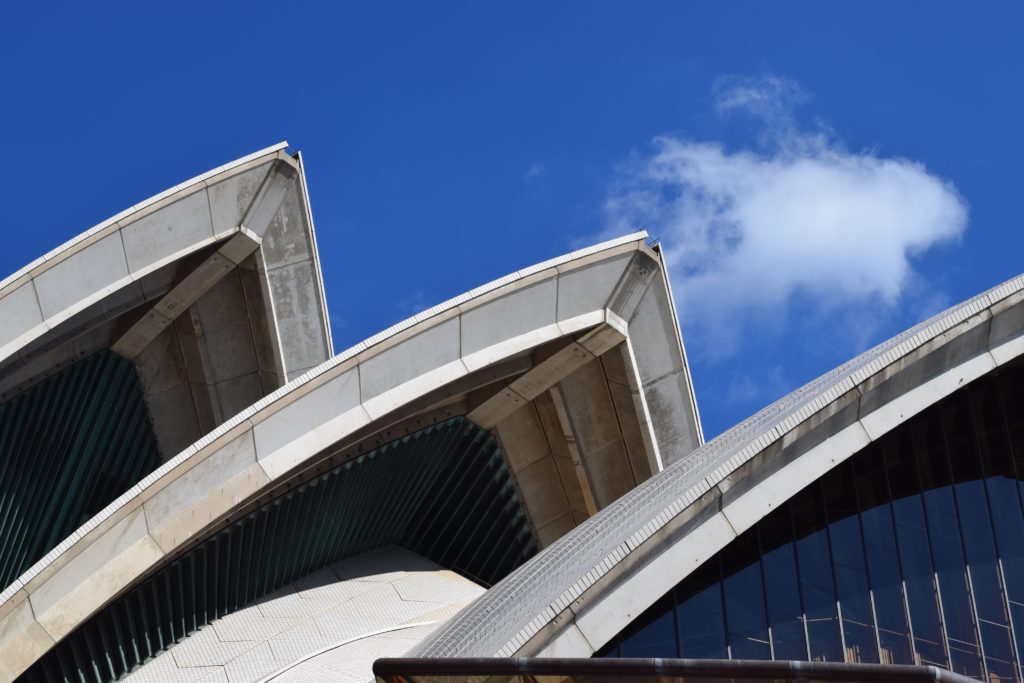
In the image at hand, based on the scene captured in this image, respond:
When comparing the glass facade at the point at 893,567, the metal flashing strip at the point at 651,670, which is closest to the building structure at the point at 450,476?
the glass facade at the point at 893,567

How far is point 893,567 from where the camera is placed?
62.7 feet

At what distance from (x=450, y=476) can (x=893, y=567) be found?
28.7ft

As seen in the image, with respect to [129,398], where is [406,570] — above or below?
below

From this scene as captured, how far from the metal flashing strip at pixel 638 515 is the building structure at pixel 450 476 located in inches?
2.1

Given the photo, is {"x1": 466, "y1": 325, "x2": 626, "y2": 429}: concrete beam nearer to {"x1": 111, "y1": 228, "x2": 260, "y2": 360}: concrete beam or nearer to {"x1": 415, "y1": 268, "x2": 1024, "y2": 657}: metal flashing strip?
{"x1": 415, "y1": 268, "x2": 1024, "y2": 657}: metal flashing strip

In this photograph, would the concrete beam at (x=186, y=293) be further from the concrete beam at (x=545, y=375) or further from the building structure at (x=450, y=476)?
the concrete beam at (x=545, y=375)

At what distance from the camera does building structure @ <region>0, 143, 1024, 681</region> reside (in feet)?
57.8

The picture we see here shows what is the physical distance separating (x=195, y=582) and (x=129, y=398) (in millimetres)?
5312

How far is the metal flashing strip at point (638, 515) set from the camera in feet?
50.4

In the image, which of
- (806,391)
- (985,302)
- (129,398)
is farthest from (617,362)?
(129,398)

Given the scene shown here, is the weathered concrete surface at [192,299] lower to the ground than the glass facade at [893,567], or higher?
higher

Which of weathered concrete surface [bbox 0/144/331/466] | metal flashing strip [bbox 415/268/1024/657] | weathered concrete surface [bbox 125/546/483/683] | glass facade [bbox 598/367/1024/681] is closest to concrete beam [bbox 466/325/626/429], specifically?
weathered concrete surface [bbox 125/546/483/683]

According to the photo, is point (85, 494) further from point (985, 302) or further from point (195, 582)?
point (985, 302)

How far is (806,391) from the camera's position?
65.4ft
